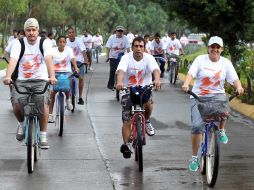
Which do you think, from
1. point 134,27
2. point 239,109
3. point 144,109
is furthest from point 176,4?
point 134,27

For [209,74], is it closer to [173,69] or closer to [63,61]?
[63,61]

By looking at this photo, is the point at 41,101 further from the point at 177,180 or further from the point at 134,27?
the point at 134,27

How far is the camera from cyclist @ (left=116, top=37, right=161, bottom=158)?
9.77 meters

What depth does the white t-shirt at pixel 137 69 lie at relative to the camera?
9945 millimetres

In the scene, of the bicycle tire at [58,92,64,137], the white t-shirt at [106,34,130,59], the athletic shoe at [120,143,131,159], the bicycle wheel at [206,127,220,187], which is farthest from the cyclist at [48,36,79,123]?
the white t-shirt at [106,34,130,59]

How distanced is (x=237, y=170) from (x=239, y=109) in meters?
Answer: 7.36

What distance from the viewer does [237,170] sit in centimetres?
952

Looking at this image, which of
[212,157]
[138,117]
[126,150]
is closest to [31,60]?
[138,117]

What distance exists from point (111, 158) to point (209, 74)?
226 centimetres

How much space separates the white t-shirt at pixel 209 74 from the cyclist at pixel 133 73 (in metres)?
0.89

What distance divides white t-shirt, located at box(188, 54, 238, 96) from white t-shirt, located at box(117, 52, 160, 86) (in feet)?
3.65

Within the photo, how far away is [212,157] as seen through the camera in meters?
8.79

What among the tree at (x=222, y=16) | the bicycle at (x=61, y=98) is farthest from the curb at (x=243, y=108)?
the bicycle at (x=61, y=98)

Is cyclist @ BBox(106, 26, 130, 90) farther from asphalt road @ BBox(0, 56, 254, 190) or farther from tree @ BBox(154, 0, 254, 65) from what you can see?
asphalt road @ BBox(0, 56, 254, 190)
